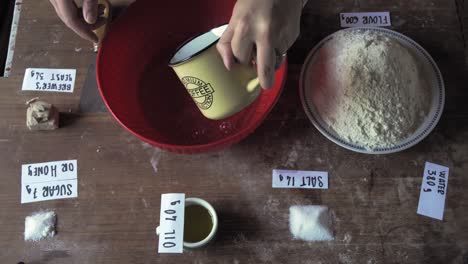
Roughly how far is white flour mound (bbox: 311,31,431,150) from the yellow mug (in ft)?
0.60

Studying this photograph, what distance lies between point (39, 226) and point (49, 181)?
9 centimetres

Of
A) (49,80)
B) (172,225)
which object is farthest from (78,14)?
(172,225)

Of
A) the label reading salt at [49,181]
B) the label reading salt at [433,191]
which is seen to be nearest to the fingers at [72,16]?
the label reading salt at [49,181]

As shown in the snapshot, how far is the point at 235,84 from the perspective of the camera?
636mm

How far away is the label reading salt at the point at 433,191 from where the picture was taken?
71 cm

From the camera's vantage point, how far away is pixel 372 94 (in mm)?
716

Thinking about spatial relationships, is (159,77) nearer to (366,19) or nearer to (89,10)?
(89,10)

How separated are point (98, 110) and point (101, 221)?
0.77ft

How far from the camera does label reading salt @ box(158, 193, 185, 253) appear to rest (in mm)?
655

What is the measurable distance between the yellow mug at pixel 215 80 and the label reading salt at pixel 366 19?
0.34 meters

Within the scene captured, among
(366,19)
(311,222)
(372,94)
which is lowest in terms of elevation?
(311,222)

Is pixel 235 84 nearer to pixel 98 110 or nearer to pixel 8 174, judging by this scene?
pixel 98 110

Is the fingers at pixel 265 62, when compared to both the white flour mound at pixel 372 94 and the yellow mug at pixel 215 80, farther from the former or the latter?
the white flour mound at pixel 372 94

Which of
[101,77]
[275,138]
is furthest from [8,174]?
[275,138]
